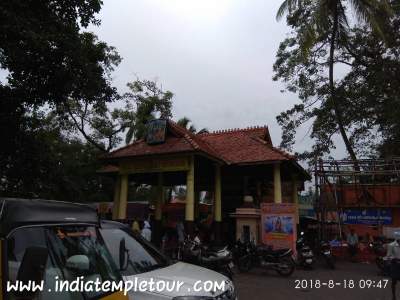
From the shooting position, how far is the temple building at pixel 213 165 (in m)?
14.8

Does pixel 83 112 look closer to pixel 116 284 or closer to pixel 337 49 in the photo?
pixel 337 49

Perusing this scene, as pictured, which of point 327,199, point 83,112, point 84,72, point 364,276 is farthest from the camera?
point 83,112

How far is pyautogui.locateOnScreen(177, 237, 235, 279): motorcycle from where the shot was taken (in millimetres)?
10570

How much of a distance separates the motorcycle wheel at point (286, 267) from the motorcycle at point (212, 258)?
5.95 ft

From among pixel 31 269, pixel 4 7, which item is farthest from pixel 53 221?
pixel 4 7

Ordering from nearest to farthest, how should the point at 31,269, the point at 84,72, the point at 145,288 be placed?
1. the point at 31,269
2. the point at 145,288
3. the point at 84,72

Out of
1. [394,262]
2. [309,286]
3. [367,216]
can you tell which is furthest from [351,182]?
[394,262]

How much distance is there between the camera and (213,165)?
17.0 metres

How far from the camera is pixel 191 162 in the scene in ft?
47.8

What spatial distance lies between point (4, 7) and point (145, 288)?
23.0ft

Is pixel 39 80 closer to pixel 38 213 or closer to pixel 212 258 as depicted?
pixel 212 258

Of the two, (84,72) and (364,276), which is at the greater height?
(84,72)

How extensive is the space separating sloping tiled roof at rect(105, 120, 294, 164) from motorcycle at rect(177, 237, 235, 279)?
3.73 m

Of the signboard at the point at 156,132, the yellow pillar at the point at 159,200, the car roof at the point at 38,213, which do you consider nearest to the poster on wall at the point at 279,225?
the signboard at the point at 156,132
